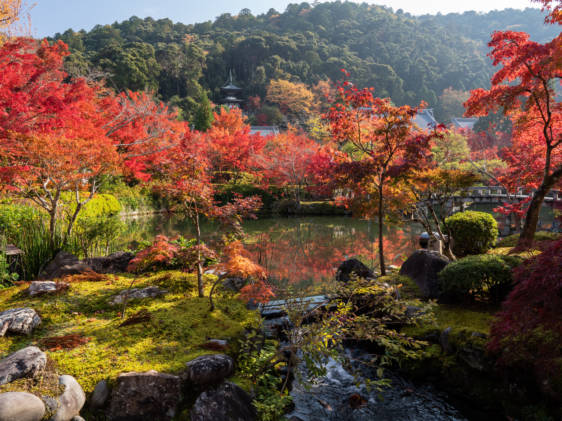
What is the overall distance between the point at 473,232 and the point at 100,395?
723 centimetres

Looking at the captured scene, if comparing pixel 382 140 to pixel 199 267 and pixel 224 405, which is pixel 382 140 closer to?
pixel 199 267

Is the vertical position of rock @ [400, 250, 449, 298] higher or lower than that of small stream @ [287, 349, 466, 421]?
higher

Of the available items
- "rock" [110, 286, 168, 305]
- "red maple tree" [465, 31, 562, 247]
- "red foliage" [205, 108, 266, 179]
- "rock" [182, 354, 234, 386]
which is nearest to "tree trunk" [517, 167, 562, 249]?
"red maple tree" [465, 31, 562, 247]

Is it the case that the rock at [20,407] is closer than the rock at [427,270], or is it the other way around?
the rock at [20,407]

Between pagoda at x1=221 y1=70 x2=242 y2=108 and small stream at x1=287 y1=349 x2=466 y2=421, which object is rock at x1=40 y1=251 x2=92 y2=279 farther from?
pagoda at x1=221 y1=70 x2=242 y2=108

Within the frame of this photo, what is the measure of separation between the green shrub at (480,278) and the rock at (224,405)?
3143 millimetres

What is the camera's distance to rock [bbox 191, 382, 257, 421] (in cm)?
271

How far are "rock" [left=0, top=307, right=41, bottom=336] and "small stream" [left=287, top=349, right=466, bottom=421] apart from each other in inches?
111

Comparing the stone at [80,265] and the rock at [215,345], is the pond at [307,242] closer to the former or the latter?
the rock at [215,345]

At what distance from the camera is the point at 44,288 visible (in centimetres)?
436

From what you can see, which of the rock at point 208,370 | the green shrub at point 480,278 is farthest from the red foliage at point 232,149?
the rock at point 208,370

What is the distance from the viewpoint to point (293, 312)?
11.6 ft

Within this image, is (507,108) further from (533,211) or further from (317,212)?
(317,212)

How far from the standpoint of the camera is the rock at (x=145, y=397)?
2619 mm
